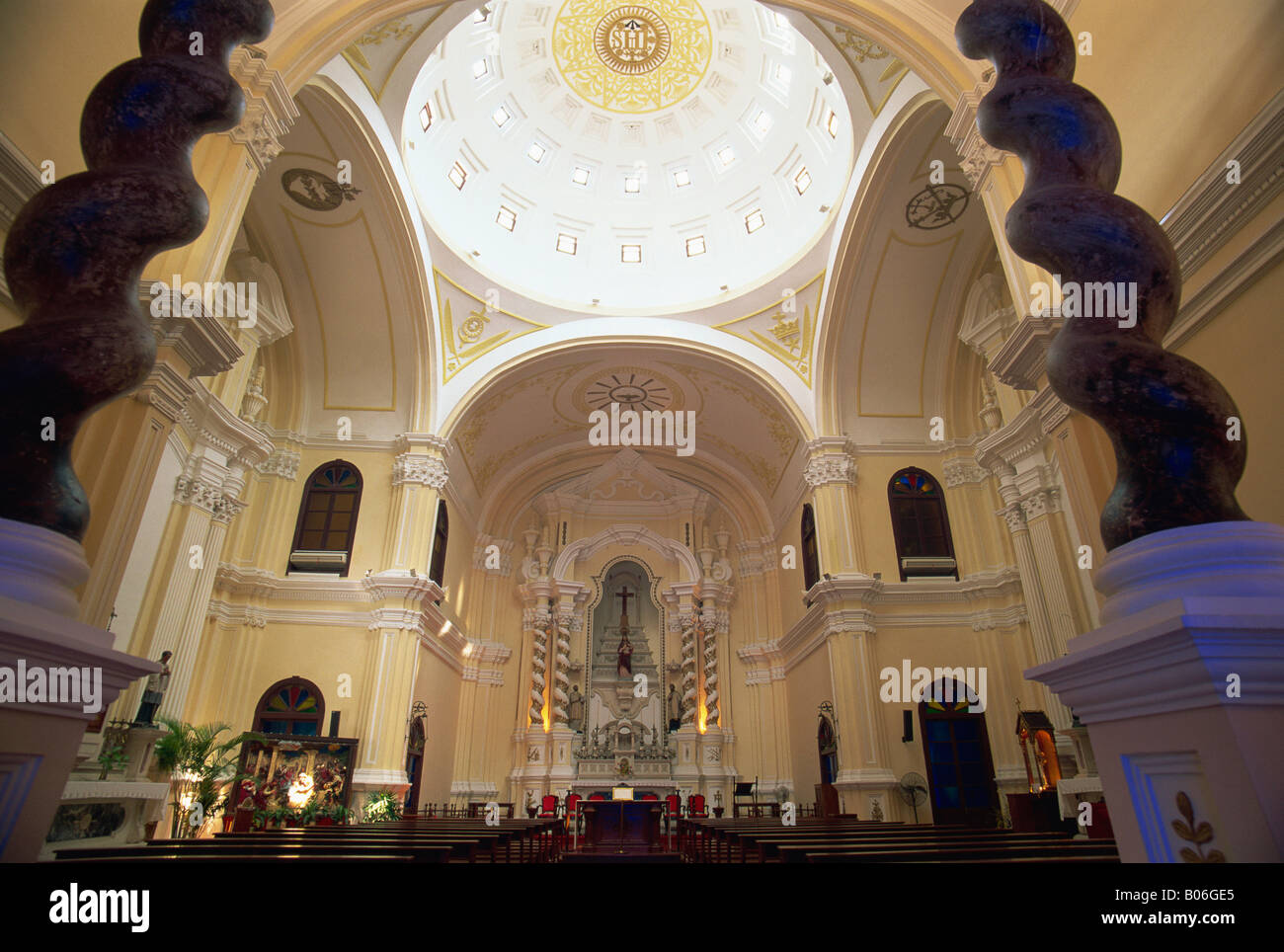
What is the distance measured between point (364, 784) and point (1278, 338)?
11.6 metres

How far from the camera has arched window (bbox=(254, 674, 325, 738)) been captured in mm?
11469

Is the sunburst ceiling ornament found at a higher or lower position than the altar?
higher

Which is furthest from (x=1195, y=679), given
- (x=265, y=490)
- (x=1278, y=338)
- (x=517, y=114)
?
(x=517, y=114)

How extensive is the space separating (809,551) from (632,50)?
455 inches

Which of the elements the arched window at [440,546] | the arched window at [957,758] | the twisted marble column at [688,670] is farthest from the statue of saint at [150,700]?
the twisted marble column at [688,670]

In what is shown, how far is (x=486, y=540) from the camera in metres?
18.0

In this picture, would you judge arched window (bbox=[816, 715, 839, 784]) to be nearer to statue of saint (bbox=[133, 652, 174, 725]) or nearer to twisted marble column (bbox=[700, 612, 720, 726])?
twisted marble column (bbox=[700, 612, 720, 726])

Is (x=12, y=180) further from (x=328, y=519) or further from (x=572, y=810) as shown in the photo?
(x=572, y=810)

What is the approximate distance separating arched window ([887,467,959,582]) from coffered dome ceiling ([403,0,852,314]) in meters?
5.03

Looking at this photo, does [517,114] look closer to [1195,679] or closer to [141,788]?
[141,788]

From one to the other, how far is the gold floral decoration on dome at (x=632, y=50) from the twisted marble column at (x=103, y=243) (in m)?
14.0

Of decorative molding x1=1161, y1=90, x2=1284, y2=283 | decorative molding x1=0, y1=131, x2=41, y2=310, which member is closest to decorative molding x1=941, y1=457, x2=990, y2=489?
decorative molding x1=1161, y1=90, x2=1284, y2=283
